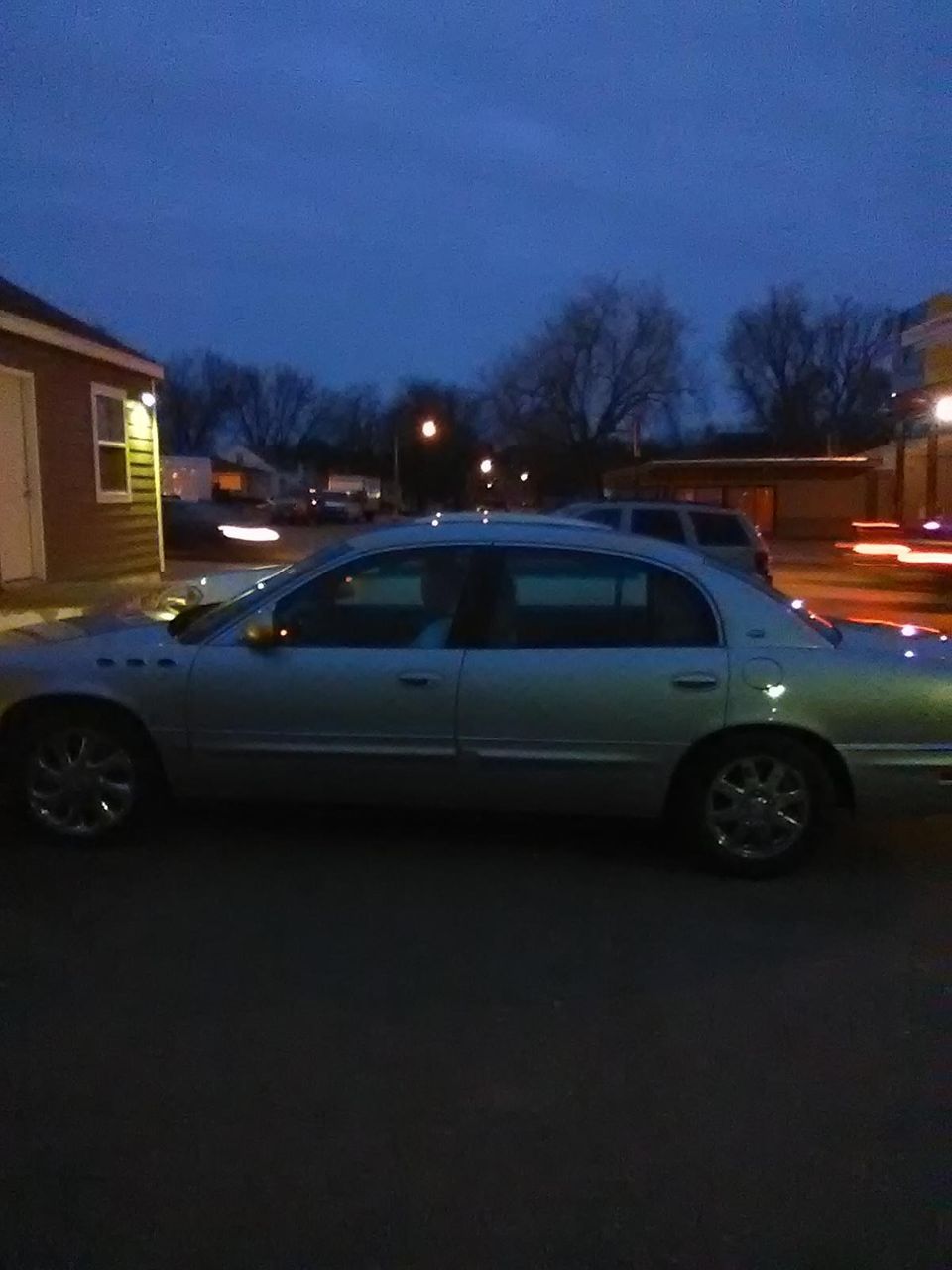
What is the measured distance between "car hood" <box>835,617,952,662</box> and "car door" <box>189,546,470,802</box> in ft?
6.10

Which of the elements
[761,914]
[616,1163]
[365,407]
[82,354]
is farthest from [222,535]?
[365,407]

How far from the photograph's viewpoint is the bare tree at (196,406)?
100 m

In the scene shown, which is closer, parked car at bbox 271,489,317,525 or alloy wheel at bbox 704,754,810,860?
alloy wheel at bbox 704,754,810,860

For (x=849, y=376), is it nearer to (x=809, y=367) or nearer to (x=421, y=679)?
(x=809, y=367)

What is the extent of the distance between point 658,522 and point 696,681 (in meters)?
9.35

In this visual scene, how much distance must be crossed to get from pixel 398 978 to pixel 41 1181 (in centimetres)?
163

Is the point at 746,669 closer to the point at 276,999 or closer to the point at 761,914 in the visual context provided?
the point at 761,914

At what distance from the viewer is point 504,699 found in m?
6.16

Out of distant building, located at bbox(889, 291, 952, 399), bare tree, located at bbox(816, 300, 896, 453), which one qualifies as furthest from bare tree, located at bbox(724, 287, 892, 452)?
distant building, located at bbox(889, 291, 952, 399)

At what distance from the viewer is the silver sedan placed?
19.9 feet

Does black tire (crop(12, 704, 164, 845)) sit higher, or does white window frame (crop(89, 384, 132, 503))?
white window frame (crop(89, 384, 132, 503))

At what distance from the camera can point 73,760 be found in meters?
6.39

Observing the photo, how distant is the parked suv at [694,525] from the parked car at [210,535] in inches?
516

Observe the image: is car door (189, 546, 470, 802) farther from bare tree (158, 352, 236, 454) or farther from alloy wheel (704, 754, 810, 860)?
bare tree (158, 352, 236, 454)
